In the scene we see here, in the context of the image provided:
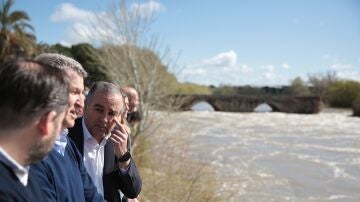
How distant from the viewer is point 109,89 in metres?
2.79

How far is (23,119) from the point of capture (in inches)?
51.9

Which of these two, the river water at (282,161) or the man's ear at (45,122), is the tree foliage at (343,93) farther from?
the man's ear at (45,122)

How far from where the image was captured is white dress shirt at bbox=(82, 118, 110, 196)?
2.76m

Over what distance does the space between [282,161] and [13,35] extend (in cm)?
1494

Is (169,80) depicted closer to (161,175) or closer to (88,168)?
(161,175)

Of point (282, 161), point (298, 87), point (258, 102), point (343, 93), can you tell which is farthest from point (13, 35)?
point (298, 87)

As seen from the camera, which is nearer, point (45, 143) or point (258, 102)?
point (45, 143)

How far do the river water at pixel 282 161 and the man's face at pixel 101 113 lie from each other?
6423 millimetres

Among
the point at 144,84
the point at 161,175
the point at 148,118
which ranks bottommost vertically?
the point at 161,175

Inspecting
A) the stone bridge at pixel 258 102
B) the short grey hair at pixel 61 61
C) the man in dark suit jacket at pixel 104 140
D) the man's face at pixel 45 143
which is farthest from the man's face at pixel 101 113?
the stone bridge at pixel 258 102

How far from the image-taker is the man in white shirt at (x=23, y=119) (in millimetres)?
1309

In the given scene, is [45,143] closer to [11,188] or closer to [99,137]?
[11,188]

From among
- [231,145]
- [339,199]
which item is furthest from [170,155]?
[231,145]

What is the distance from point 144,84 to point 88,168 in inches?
312
